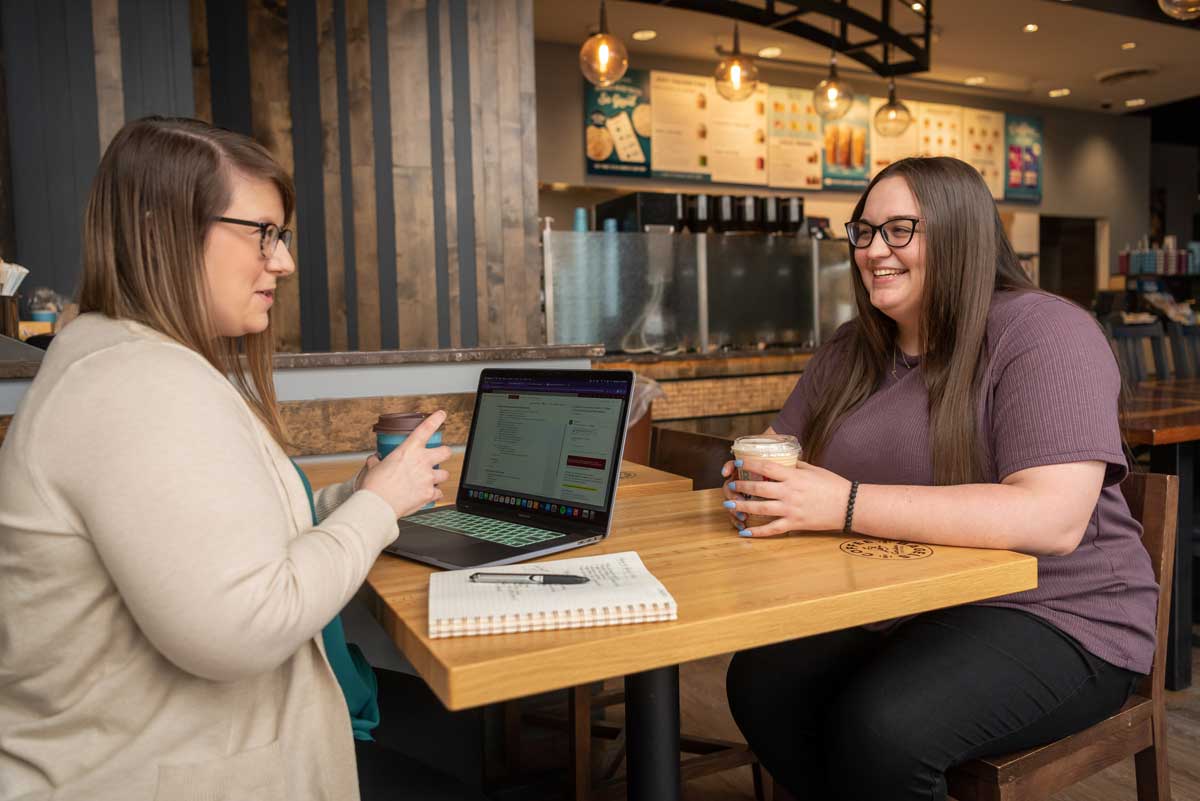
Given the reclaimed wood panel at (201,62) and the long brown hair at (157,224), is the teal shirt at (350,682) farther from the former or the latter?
the reclaimed wood panel at (201,62)

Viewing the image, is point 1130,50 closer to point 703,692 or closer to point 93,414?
point 703,692

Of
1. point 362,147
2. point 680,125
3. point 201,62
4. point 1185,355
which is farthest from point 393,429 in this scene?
point 680,125

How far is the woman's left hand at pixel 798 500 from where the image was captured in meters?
1.28

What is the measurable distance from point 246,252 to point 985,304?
3.82 feet

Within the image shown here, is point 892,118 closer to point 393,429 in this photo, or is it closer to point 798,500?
point 798,500

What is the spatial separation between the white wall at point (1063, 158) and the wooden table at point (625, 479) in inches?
203

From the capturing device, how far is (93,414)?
0.85 meters

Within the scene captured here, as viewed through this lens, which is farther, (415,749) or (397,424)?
(415,749)

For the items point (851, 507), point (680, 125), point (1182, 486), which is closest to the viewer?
point (851, 507)

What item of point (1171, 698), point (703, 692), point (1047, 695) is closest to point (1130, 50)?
point (1171, 698)

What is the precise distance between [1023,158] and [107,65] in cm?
878

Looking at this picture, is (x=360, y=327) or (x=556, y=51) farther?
(x=556, y=51)

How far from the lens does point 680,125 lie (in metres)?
7.43

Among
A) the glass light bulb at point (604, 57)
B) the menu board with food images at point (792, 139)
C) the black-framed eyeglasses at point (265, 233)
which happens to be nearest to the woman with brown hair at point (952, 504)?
the black-framed eyeglasses at point (265, 233)
